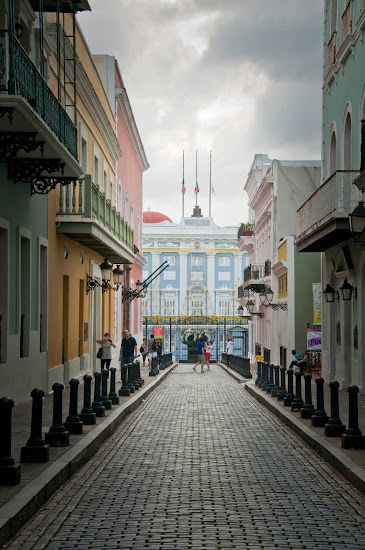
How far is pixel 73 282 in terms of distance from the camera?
2188 cm

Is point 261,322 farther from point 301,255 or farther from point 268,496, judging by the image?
point 268,496

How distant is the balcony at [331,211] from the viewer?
58.1 ft

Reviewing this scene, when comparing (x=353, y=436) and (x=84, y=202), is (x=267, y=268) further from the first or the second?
(x=353, y=436)

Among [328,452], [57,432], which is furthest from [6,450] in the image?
[328,452]

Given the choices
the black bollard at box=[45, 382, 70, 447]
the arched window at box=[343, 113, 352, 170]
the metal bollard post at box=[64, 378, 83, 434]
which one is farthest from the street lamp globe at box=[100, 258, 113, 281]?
the black bollard at box=[45, 382, 70, 447]

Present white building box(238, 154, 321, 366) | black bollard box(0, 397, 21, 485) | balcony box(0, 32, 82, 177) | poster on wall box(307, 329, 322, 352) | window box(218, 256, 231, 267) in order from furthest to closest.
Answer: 1. window box(218, 256, 231, 267)
2. white building box(238, 154, 321, 366)
3. poster on wall box(307, 329, 322, 352)
4. balcony box(0, 32, 82, 177)
5. black bollard box(0, 397, 21, 485)

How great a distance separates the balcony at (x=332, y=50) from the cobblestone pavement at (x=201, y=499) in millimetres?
12761

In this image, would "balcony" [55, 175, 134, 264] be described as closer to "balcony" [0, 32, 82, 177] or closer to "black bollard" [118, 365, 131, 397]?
"black bollard" [118, 365, 131, 397]

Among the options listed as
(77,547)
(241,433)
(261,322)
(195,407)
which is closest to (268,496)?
(77,547)

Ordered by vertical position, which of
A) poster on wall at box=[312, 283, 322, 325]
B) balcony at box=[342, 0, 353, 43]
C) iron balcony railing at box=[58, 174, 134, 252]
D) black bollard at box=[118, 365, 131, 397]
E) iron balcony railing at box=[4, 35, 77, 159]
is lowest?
black bollard at box=[118, 365, 131, 397]

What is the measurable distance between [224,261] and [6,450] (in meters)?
75.6

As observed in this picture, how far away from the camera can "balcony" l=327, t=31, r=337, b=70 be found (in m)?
22.3

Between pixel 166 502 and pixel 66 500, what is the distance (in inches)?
35.8

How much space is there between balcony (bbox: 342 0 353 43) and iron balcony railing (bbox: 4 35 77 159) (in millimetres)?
7967
